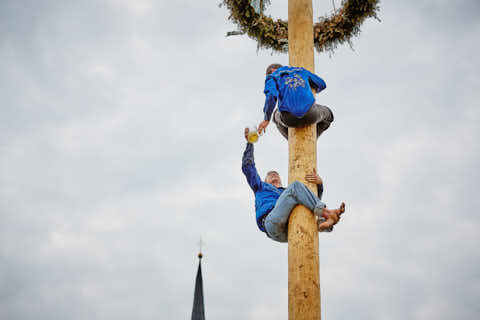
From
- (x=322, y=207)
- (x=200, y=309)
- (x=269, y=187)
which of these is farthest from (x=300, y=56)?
(x=200, y=309)

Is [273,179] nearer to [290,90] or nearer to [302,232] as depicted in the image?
[290,90]

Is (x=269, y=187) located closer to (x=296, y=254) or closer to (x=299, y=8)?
(x=296, y=254)

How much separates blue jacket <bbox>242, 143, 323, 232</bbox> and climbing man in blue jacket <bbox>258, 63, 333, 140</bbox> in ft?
2.15

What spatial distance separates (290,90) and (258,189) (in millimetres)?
1474

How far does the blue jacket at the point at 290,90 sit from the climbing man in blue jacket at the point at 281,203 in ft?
1.64

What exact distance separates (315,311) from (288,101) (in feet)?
7.80

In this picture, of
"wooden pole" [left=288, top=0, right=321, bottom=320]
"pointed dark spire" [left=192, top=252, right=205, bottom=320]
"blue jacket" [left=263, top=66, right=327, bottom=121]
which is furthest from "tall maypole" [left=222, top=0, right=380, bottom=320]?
"pointed dark spire" [left=192, top=252, right=205, bottom=320]

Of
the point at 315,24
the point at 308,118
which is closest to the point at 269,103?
the point at 308,118

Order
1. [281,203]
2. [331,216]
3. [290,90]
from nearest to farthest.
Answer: [331,216] < [281,203] < [290,90]

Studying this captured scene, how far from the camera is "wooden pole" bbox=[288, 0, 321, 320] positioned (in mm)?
4687

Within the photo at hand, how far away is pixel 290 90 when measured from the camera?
5.73m

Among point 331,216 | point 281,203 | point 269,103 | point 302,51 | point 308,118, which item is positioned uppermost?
point 302,51

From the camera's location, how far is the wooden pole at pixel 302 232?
4.69 meters

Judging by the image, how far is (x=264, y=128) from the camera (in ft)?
18.4
